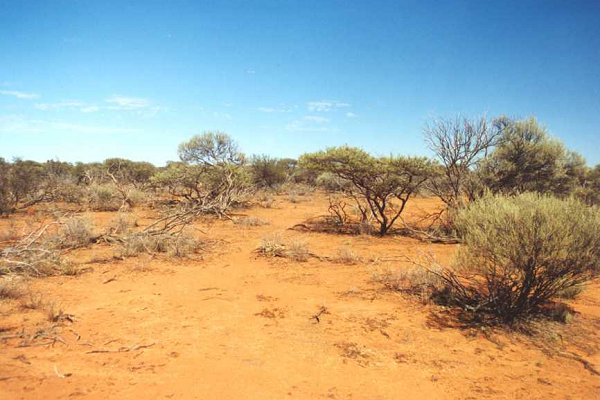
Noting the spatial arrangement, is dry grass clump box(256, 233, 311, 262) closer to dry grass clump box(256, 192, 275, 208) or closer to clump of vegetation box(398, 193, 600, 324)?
clump of vegetation box(398, 193, 600, 324)

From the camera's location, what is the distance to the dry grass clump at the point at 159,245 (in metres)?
8.29

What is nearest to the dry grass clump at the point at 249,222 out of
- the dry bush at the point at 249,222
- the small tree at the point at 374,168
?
the dry bush at the point at 249,222

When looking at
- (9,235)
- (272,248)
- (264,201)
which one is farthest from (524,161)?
(9,235)

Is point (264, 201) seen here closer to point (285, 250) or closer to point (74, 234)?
point (285, 250)

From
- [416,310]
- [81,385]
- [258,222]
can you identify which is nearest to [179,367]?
[81,385]

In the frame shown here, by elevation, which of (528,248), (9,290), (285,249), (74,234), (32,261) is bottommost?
(9,290)

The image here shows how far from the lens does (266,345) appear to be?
171 inches

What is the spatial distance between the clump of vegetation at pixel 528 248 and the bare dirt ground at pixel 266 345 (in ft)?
1.76

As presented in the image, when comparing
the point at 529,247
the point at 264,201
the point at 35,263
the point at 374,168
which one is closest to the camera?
the point at 529,247

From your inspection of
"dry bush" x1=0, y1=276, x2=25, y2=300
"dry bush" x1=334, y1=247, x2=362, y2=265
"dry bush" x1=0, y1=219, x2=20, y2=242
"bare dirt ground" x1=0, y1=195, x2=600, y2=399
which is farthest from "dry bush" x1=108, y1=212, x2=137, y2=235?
"dry bush" x1=334, y1=247, x2=362, y2=265

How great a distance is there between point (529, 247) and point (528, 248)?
2cm

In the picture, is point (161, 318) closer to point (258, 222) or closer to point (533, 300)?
point (533, 300)

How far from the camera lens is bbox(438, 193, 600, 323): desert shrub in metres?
4.44

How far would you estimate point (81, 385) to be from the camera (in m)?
3.40
